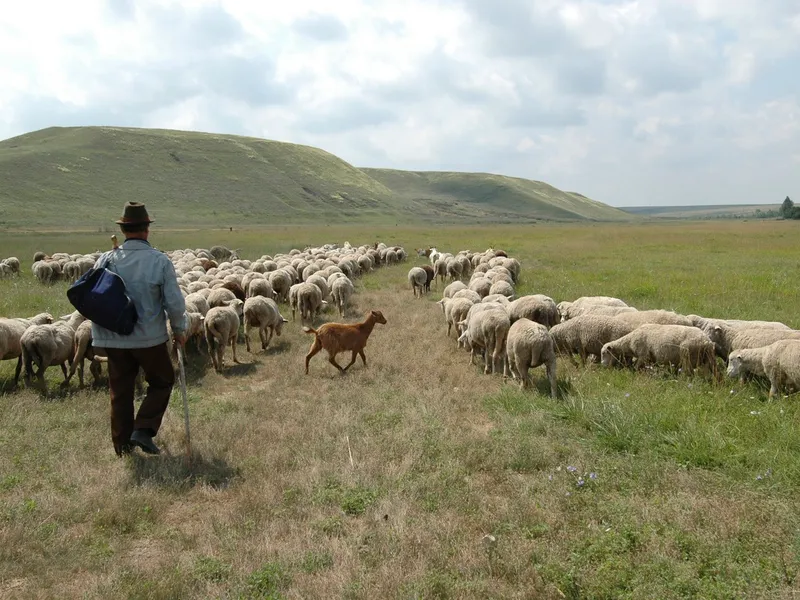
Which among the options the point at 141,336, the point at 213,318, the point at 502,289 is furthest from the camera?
the point at 502,289

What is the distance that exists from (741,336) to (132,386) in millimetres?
8956

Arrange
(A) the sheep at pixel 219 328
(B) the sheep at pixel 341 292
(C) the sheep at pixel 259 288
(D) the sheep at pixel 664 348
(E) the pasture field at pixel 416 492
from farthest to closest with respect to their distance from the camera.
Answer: (B) the sheep at pixel 341 292 → (C) the sheep at pixel 259 288 → (A) the sheep at pixel 219 328 → (D) the sheep at pixel 664 348 → (E) the pasture field at pixel 416 492

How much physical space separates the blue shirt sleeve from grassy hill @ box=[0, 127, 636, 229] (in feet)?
226

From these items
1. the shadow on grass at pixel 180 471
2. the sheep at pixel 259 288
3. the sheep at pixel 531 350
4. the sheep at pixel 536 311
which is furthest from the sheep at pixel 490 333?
the sheep at pixel 259 288

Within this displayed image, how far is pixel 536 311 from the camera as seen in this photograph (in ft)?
34.0

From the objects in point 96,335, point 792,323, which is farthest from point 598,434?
point 792,323

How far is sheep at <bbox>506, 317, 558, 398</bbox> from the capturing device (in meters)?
7.82

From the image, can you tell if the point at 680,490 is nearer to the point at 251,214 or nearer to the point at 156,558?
the point at 156,558

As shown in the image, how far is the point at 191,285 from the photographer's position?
14.6 m

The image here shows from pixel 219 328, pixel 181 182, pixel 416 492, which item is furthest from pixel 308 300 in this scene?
pixel 181 182

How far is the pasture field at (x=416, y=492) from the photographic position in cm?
379

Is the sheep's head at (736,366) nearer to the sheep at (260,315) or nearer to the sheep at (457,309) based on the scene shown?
the sheep at (457,309)

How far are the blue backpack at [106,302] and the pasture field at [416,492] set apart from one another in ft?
5.11

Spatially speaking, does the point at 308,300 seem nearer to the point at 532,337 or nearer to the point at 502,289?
the point at 502,289
